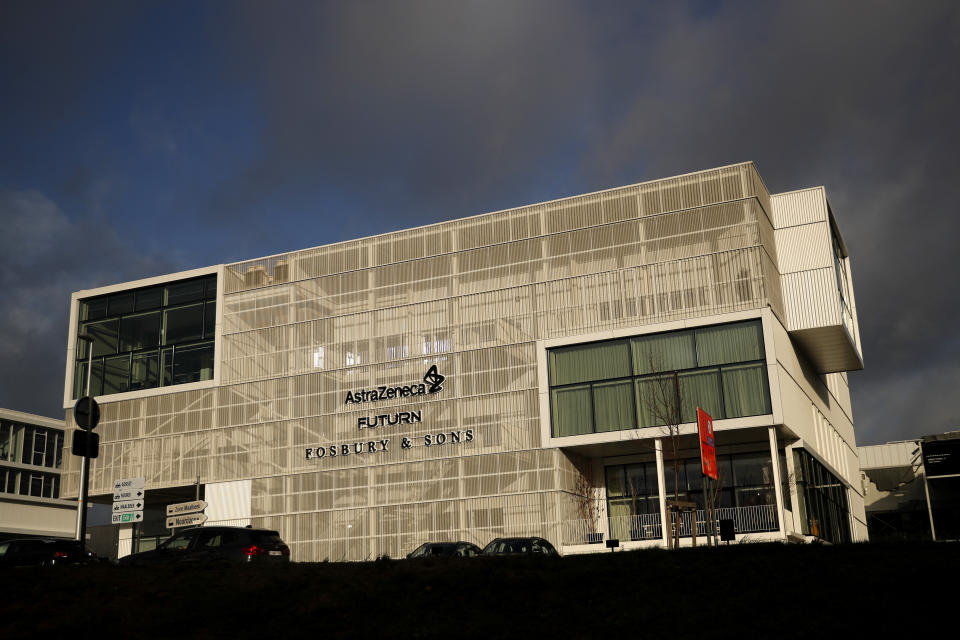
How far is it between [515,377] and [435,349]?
458 centimetres

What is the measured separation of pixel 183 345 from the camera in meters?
55.7

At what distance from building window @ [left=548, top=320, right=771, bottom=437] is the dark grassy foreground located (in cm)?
2182

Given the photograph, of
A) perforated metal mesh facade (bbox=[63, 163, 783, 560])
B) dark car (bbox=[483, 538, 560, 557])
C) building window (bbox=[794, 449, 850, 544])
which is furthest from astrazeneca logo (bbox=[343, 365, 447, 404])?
dark car (bbox=[483, 538, 560, 557])

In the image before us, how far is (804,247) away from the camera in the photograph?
47125mm

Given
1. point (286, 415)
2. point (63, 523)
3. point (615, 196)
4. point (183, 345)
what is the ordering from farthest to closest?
point (63, 523), point (183, 345), point (286, 415), point (615, 196)

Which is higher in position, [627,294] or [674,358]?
[627,294]

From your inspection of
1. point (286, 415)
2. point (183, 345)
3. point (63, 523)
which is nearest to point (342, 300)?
point (286, 415)

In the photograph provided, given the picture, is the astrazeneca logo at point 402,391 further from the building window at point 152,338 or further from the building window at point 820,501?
the building window at point 820,501

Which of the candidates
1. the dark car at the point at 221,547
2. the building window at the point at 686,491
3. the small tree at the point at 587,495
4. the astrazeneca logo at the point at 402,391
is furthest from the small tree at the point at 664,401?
the dark car at the point at 221,547

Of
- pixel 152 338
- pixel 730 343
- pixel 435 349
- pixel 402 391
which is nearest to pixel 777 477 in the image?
pixel 730 343

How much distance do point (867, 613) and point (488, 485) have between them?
1255 inches

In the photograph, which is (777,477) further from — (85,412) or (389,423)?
(85,412)

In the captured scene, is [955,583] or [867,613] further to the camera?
[955,583]

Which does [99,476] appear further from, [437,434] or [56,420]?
[56,420]
